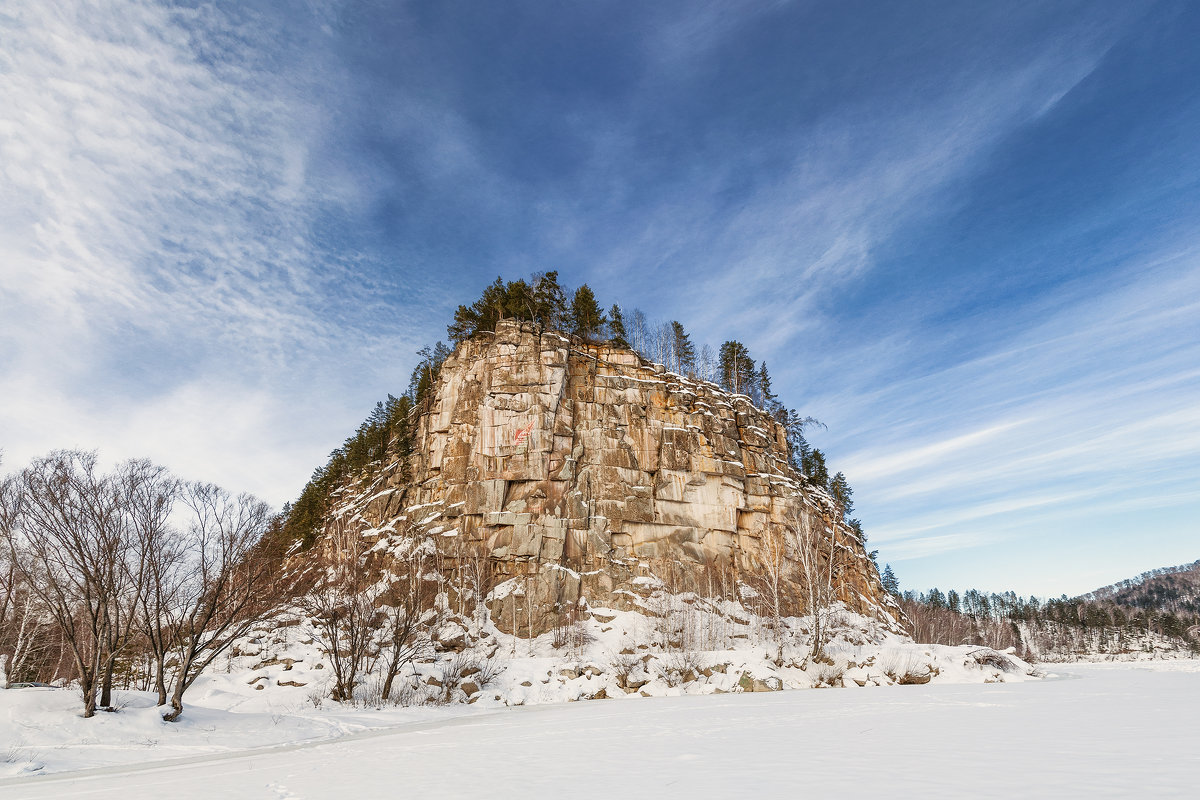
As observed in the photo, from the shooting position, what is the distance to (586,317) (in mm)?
62500

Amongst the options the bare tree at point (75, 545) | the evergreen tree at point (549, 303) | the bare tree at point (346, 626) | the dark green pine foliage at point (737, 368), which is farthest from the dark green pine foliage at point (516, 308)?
the bare tree at point (75, 545)

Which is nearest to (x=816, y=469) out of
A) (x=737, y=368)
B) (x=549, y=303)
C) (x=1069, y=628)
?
(x=737, y=368)

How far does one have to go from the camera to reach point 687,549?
5075cm

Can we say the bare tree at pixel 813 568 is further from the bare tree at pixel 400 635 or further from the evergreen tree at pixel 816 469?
the bare tree at pixel 400 635

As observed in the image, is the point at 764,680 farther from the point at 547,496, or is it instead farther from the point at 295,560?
the point at 295,560

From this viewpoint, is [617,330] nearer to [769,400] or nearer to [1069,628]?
[769,400]

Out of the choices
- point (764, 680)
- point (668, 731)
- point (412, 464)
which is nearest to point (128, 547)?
point (668, 731)

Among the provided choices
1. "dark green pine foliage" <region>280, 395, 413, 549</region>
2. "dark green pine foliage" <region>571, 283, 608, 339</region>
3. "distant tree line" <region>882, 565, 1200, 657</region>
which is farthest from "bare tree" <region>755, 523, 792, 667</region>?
"distant tree line" <region>882, 565, 1200, 657</region>

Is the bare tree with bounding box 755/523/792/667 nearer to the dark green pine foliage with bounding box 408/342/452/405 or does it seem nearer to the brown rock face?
the brown rock face

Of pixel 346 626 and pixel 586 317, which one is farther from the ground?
pixel 586 317

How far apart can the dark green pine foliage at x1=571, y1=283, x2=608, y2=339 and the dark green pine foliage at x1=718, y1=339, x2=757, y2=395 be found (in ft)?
59.9

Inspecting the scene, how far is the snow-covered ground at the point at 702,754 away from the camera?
23.5ft

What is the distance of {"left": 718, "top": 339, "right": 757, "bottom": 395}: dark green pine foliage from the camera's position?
7131 cm

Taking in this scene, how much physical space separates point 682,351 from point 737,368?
23.4ft
